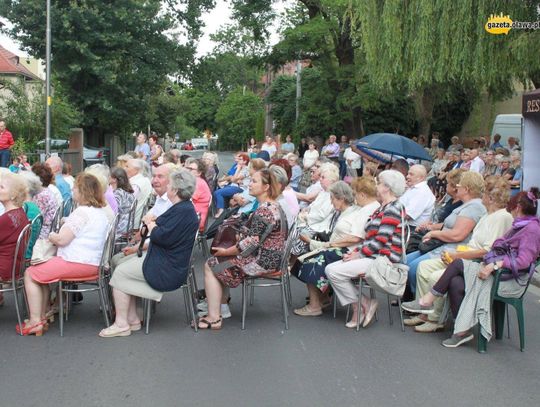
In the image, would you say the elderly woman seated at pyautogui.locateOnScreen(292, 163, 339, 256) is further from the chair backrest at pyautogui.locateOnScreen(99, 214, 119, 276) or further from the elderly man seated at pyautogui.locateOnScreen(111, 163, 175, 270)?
the chair backrest at pyautogui.locateOnScreen(99, 214, 119, 276)

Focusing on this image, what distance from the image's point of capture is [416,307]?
8.45m

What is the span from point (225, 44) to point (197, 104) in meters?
10.7

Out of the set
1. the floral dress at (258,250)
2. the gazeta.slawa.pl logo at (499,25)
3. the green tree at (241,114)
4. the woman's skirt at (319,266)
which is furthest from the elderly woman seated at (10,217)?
the green tree at (241,114)

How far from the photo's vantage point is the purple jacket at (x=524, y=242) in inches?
285

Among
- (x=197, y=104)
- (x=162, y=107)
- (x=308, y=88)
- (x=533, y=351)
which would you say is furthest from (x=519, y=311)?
(x=197, y=104)

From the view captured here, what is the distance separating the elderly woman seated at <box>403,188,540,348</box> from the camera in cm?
726

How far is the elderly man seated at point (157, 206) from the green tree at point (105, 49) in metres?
25.8

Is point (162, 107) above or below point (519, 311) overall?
above

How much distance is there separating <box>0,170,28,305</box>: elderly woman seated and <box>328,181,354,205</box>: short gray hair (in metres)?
3.19

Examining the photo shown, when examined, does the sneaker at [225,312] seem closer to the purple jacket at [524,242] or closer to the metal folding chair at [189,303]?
the metal folding chair at [189,303]

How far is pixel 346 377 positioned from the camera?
20.7ft

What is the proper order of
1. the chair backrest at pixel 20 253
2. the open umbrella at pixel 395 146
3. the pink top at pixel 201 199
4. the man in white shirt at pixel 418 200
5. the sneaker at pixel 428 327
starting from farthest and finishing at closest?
the open umbrella at pixel 395 146
the pink top at pixel 201 199
the man in white shirt at pixel 418 200
the sneaker at pixel 428 327
the chair backrest at pixel 20 253

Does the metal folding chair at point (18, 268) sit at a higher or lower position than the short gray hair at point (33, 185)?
lower

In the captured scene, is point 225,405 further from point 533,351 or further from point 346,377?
point 533,351
